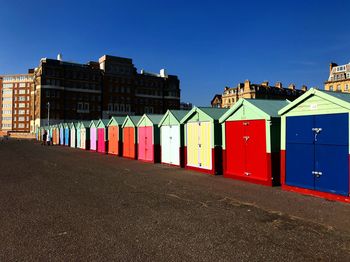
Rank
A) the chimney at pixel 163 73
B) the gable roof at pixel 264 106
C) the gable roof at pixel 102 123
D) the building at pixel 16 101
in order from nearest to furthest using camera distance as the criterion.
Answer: the gable roof at pixel 264 106 → the gable roof at pixel 102 123 → the chimney at pixel 163 73 → the building at pixel 16 101

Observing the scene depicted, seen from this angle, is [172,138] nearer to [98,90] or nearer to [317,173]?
Result: [317,173]

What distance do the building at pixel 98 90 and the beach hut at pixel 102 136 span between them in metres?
60.7

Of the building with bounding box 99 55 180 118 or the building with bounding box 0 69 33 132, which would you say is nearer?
the building with bounding box 99 55 180 118

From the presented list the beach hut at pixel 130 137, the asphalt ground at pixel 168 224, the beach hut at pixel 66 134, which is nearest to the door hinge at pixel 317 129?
the asphalt ground at pixel 168 224

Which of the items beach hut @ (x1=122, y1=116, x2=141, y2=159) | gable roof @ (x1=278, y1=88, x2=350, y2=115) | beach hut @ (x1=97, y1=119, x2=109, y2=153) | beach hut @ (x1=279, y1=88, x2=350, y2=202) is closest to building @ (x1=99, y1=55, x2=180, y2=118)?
beach hut @ (x1=97, y1=119, x2=109, y2=153)

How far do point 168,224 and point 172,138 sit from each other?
1096cm

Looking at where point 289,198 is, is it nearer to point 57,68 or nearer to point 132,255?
point 132,255

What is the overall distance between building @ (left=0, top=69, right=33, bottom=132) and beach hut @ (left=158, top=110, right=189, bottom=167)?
119m

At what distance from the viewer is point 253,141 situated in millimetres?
11648

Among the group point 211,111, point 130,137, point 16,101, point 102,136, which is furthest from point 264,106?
point 16,101

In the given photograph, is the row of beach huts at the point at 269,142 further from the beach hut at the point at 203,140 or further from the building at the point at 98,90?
the building at the point at 98,90

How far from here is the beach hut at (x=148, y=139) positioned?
18.8 metres

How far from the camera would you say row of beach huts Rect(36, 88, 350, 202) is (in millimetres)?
8664

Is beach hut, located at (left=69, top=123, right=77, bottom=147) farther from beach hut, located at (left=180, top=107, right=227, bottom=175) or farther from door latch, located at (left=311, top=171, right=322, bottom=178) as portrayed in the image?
door latch, located at (left=311, top=171, right=322, bottom=178)
